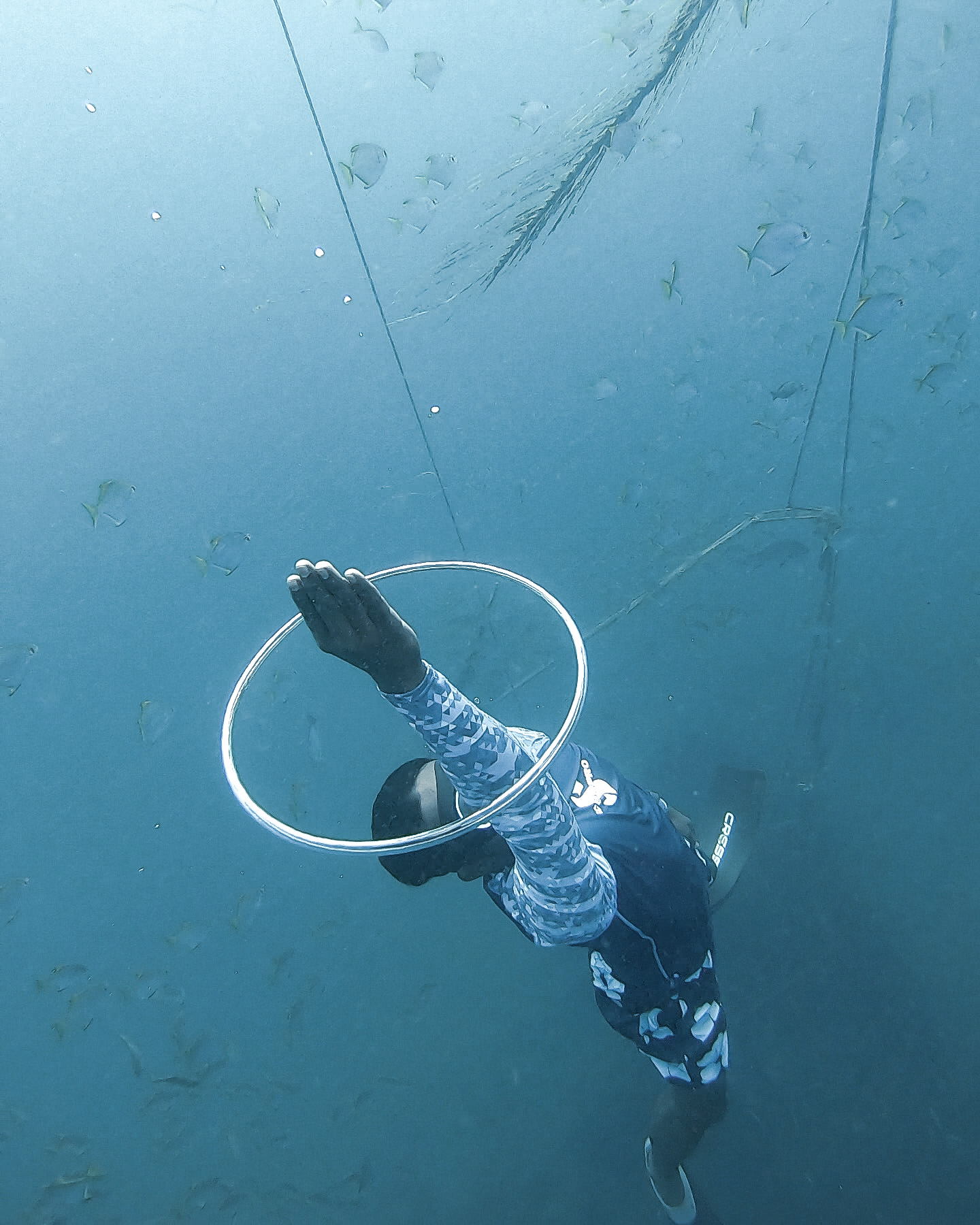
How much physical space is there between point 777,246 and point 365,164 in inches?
48.4

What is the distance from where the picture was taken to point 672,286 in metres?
2.00

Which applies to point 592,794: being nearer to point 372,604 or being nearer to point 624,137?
point 372,604

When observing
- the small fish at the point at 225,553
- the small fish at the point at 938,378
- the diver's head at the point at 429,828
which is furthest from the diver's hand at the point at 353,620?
the small fish at the point at 938,378

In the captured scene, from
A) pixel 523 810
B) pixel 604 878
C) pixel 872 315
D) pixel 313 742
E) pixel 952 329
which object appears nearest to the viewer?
pixel 523 810

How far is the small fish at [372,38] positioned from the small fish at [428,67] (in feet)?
0.25

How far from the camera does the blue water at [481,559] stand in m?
1.60

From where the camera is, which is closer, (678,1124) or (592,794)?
(592,794)

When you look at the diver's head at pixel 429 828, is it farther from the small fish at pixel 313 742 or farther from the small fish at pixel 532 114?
the small fish at pixel 532 114

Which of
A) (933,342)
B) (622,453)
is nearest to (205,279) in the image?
(622,453)

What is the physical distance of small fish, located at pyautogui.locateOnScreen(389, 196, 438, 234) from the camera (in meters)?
1.71

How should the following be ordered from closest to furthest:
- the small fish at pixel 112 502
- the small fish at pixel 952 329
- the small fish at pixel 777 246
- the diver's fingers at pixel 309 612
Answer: the diver's fingers at pixel 309 612 → the small fish at pixel 112 502 → the small fish at pixel 777 246 → the small fish at pixel 952 329

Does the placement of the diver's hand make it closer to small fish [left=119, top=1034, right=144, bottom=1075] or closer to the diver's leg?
the diver's leg

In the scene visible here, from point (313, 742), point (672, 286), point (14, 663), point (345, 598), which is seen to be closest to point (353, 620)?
point (345, 598)

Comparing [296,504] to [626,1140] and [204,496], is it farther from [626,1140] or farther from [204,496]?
[626,1140]
